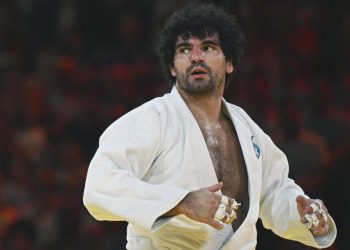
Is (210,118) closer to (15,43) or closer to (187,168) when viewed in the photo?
(187,168)

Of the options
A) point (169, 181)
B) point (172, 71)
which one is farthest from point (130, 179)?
point (172, 71)

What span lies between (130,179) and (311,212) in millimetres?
908

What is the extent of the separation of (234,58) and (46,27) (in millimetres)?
4519

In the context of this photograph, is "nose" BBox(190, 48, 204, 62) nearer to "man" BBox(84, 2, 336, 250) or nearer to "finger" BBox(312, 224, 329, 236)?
"man" BBox(84, 2, 336, 250)

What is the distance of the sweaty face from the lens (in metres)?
4.10

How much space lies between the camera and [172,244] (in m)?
3.84

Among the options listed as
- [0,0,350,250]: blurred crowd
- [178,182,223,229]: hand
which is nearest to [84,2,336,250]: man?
[178,182,223,229]: hand

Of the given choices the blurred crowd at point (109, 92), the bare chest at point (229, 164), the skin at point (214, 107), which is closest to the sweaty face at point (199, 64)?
the skin at point (214, 107)

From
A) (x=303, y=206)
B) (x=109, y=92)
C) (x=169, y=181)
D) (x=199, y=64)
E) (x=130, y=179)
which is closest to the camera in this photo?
(x=130, y=179)

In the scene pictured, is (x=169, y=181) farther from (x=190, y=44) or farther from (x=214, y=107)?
(x=190, y=44)

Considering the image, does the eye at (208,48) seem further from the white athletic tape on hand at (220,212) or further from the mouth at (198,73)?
the white athletic tape on hand at (220,212)

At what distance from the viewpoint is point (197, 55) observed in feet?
13.4

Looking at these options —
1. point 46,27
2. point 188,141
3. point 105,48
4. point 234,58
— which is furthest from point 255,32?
point 188,141

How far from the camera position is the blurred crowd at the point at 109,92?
265 inches
